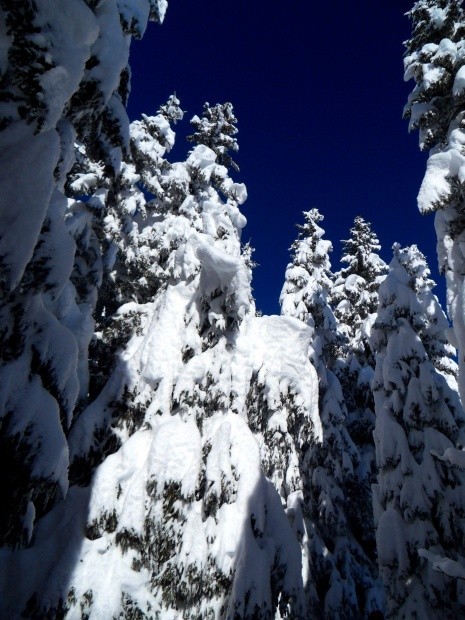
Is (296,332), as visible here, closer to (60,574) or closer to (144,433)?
(144,433)

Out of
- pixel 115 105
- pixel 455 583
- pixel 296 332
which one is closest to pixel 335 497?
pixel 455 583

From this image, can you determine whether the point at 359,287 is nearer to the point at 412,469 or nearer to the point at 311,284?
the point at 311,284

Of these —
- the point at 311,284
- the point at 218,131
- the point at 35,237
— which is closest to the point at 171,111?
the point at 218,131

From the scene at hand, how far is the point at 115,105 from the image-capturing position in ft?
17.8

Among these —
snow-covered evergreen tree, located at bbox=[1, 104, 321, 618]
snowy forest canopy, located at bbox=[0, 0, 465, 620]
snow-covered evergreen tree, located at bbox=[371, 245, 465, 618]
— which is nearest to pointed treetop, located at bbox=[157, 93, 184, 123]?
snowy forest canopy, located at bbox=[0, 0, 465, 620]

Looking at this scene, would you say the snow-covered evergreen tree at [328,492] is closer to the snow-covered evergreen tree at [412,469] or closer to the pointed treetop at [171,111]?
the snow-covered evergreen tree at [412,469]

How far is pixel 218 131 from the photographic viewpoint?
1538 cm

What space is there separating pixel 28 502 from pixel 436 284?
3090 centimetres

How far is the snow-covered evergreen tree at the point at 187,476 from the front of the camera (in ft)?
24.0

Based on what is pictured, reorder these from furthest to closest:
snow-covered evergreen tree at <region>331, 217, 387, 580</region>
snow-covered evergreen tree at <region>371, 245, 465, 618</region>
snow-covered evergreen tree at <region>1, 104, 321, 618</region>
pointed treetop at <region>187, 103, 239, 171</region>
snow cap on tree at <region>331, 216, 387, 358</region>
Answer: snow cap on tree at <region>331, 216, 387, 358</region>, snow-covered evergreen tree at <region>331, 217, 387, 580</region>, pointed treetop at <region>187, 103, 239, 171</region>, snow-covered evergreen tree at <region>371, 245, 465, 618</region>, snow-covered evergreen tree at <region>1, 104, 321, 618</region>

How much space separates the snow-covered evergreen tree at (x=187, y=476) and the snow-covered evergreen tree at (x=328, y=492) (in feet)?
14.7

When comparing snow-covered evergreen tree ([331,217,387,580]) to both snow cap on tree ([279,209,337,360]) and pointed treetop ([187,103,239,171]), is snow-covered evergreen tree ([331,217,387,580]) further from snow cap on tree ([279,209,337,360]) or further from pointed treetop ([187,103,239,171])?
pointed treetop ([187,103,239,171])

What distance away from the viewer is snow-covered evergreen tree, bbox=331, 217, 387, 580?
1850 centimetres

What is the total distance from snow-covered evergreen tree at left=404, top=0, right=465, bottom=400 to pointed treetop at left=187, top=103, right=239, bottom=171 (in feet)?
22.7
